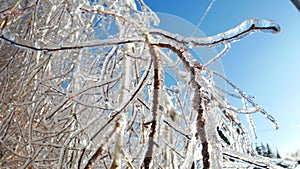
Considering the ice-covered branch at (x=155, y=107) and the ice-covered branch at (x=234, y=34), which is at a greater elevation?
the ice-covered branch at (x=234, y=34)

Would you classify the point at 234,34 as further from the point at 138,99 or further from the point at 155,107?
the point at 138,99

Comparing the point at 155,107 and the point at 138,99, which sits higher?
the point at 138,99

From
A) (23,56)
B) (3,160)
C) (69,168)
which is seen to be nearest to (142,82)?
(69,168)

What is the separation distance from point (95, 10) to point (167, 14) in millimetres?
258

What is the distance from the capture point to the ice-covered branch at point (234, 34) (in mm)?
453

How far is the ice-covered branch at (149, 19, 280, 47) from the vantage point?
0.45 meters

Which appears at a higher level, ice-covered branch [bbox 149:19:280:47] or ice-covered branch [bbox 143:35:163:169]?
ice-covered branch [bbox 149:19:280:47]

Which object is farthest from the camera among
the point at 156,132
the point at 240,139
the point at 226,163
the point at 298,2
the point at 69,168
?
the point at 240,139

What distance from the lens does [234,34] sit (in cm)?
50

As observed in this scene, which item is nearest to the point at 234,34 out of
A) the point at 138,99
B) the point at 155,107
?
the point at 155,107

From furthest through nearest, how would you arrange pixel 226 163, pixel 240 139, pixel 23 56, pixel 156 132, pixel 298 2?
pixel 23 56, pixel 240 139, pixel 226 163, pixel 156 132, pixel 298 2

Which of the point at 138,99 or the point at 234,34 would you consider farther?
the point at 138,99

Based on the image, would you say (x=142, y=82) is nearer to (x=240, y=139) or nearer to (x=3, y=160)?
(x=240, y=139)

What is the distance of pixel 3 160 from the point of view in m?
1.54
